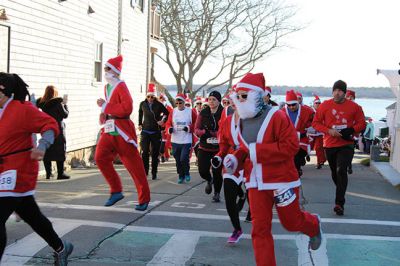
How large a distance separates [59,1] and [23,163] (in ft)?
28.7

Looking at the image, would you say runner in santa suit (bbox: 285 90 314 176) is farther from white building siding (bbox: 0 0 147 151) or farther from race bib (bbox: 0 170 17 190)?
race bib (bbox: 0 170 17 190)

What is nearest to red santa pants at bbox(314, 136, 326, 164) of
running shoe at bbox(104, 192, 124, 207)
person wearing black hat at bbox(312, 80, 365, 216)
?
person wearing black hat at bbox(312, 80, 365, 216)

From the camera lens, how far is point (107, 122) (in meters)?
7.73

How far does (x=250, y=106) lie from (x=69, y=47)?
30.8 ft

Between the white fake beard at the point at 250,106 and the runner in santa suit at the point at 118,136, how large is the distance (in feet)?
10.2

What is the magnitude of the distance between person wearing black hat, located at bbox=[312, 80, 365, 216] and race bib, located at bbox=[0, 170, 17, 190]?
478 cm

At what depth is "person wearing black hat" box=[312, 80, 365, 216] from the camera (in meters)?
7.88

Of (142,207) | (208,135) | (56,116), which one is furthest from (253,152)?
(56,116)

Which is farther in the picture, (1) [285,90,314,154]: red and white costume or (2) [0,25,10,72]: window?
(1) [285,90,314,154]: red and white costume

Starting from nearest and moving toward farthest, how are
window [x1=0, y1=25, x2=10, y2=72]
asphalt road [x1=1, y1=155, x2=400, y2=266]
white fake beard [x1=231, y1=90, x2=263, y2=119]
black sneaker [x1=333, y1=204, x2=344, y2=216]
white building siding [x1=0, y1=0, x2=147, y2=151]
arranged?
white fake beard [x1=231, y1=90, x2=263, y2=119]
asphalt road [x1=1, y1=155, x2=400, y2=266]
black sneaker [x1=333, y1=204, x2=344, y2=216]
window [x1=0, y1=25, x2=10, y2=72]
white building siding [x1=0, y1=0, x2=147, y2=151]

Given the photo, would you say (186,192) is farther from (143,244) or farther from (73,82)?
(73,82)

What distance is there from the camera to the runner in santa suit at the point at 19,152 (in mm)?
4469

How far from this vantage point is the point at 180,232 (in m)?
6.67

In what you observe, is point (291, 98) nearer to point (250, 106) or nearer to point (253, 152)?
point (250, 106)
